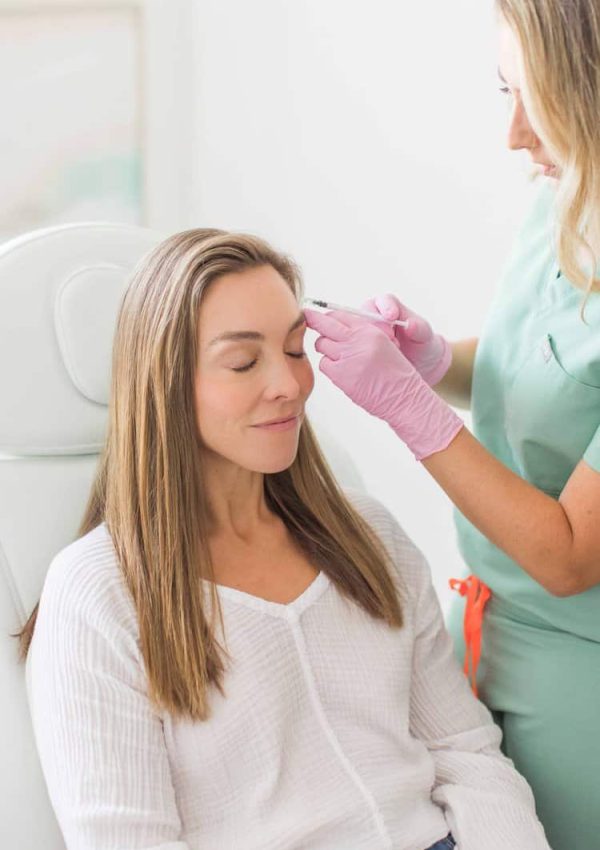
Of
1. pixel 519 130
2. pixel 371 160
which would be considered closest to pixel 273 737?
pixel 519 130

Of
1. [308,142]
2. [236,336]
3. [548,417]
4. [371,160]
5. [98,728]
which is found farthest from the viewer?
[308,142]

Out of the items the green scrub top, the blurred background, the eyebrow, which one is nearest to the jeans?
the green scrub top

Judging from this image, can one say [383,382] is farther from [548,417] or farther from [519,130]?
[519,130]

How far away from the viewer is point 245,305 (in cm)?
137

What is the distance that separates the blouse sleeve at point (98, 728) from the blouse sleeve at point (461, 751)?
1.25 feet

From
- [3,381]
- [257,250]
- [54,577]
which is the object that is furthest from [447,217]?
[54,577]

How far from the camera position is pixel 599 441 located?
1.35m

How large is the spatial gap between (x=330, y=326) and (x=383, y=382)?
9cm

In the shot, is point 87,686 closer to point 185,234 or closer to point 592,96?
point 185,234

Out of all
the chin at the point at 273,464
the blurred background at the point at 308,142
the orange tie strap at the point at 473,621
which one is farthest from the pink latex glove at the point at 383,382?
the blurred background at the point at 308,142

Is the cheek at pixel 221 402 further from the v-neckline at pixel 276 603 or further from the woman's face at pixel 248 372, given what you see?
the v-neckline at pixel 276 603

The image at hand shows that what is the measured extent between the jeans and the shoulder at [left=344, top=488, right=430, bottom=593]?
0.31 meters

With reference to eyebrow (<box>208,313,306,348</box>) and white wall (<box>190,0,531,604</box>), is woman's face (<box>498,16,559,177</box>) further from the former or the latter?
white wall (<box>190,0,531,604</box>)

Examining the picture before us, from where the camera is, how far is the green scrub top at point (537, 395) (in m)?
1.44
